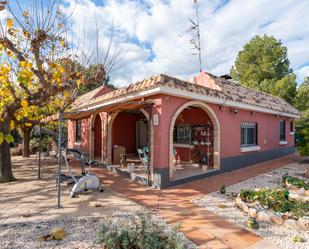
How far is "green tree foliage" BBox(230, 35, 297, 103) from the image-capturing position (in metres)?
33.0

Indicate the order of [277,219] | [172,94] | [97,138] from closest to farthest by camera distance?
[277,219]
[172,94]
[97,138]

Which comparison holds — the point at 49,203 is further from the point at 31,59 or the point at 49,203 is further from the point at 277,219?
the point at 277,219

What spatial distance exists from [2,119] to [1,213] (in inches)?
182

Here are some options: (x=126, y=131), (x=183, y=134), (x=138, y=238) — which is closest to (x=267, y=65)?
(x=183, y=134)

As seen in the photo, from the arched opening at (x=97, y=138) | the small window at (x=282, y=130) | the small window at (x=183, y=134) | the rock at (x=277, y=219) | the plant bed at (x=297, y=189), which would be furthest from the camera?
the small window at (x=282, y=130)

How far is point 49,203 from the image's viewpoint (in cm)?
789

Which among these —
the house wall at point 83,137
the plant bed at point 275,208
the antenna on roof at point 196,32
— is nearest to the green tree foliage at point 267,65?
the antenna on roof at point 196,32

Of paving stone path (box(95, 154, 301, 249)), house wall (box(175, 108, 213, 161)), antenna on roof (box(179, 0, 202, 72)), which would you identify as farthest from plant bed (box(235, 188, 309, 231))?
antenna on roof (box(179, 0, 202, 72))

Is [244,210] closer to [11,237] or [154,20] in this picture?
[11,237]

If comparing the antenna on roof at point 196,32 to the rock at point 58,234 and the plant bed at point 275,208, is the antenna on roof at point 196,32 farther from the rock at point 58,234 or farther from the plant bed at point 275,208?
the rock at point 58,234

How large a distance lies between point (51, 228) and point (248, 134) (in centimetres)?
1573

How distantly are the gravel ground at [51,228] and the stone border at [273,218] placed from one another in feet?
9.50

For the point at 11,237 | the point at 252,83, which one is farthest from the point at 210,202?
the point at 252,83

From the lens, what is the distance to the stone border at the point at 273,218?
598 cm
